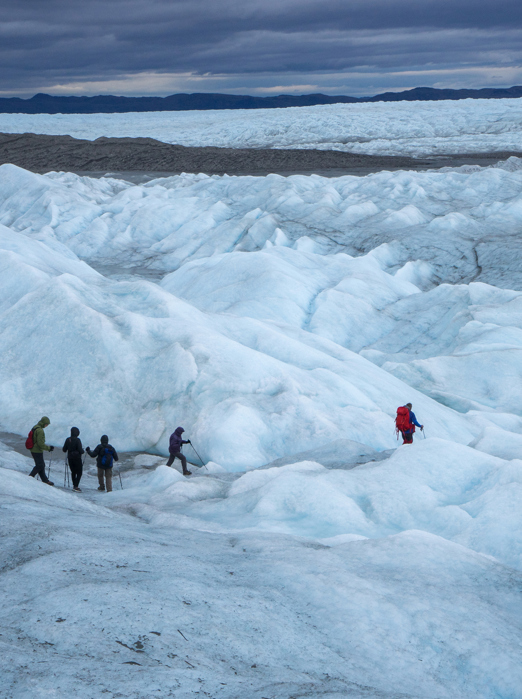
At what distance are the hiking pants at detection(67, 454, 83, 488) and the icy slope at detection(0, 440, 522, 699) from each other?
95cm

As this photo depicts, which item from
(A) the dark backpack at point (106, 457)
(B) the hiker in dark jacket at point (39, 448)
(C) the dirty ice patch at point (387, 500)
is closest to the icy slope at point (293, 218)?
(C) the dirty ice patch at point (387, 500)

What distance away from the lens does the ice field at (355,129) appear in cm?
6688

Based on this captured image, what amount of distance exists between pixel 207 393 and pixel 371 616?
664 cm

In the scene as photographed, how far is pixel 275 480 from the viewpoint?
24.3 feet

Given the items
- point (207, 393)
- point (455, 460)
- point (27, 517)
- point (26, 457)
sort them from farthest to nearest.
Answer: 1. point (207, 393)
2. point (26, 457)
3. point (455, 460)
4. point (27, 517)

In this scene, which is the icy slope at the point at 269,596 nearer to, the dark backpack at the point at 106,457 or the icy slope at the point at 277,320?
the dark backpack at the point at 106,457

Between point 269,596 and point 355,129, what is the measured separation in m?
81.4

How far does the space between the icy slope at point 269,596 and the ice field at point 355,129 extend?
6144 cm

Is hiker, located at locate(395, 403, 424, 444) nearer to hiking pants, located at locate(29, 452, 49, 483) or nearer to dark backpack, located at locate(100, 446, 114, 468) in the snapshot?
dark backpack, located at locate(100, 446, 114, 468)

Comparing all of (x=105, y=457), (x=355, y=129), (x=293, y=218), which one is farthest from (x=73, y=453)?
(x=355, y=129)

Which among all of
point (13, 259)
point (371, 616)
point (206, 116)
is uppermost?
point (206, 116)

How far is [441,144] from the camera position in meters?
66.9

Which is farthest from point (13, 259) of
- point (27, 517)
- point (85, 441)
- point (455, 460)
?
point (455, 460)

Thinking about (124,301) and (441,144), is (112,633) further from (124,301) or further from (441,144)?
(441,144)
